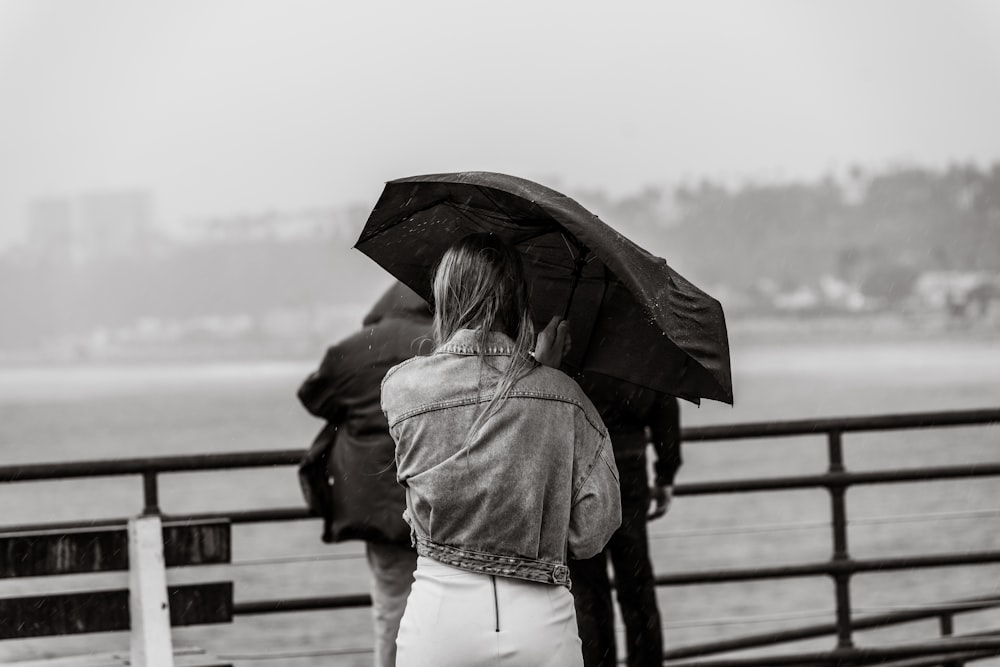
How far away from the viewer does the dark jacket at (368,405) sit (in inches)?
165

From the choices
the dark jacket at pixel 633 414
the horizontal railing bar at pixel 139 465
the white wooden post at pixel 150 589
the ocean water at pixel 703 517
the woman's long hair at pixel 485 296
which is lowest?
the ocean water at pixel 703 517

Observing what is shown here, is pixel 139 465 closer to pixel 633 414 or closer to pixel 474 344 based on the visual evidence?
pixel 633 414

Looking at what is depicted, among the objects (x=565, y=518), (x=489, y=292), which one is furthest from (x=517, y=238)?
(x=565, y=518)

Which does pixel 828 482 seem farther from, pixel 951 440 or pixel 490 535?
pixel 951 440

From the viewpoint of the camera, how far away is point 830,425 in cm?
538

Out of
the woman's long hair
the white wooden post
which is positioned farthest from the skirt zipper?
the white wooden post

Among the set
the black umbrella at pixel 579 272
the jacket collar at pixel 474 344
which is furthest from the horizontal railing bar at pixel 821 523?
the jacket collar at pixel 474 344

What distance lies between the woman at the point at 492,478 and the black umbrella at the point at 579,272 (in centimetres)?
21

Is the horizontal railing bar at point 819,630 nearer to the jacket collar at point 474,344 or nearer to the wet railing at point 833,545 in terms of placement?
the wet railing at point 833,545

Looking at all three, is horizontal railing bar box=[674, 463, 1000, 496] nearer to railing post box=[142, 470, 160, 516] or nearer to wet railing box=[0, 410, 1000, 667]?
wet railing box=[0, 410, 1000, 667]

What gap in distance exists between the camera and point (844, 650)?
17.4 feet

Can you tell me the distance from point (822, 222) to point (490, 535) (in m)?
185

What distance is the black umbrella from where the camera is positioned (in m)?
2.80

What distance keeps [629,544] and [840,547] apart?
4.77 ft
